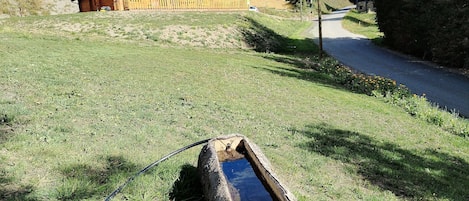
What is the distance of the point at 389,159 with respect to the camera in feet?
23.8

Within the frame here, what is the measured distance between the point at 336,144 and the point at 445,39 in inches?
639

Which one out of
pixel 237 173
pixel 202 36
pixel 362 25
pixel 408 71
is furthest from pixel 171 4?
pixel 362 25

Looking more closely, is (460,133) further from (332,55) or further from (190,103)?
(332,55)

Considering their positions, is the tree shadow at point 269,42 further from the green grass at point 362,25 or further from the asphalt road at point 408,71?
the green grass at point 362,25

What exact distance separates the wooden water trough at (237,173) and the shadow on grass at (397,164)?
216 centimetres

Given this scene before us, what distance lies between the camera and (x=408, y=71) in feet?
65.7

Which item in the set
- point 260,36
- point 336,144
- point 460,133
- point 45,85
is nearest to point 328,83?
point 460,133

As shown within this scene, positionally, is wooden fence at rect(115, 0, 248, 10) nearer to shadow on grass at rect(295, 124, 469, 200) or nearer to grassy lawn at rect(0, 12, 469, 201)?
grassy lawn at rect(0, 12, 469, 201)

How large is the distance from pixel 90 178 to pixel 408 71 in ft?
62.6

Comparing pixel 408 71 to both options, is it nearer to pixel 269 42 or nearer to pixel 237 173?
pixel 269 42

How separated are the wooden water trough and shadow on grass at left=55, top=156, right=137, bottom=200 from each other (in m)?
1.11

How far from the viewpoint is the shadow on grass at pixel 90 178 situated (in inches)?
173

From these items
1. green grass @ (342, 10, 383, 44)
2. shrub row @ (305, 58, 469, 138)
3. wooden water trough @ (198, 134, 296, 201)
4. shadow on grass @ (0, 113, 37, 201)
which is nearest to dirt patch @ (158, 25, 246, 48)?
shrub row @ (305, 58, 469, 138)

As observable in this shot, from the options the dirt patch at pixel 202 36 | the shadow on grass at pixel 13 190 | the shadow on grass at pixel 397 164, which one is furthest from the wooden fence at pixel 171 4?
the shadow on grass at pixel 13 190
